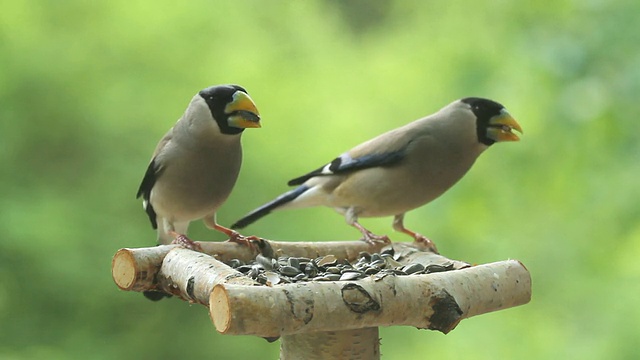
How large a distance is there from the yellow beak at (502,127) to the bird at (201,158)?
24.1 inches

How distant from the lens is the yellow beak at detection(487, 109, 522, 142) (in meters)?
1.89

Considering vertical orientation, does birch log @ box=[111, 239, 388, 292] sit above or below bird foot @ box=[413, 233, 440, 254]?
above

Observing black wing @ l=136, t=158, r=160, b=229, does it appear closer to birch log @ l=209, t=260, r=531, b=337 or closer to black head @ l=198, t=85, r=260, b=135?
black head @ l=198, t=85, r=260, b=135

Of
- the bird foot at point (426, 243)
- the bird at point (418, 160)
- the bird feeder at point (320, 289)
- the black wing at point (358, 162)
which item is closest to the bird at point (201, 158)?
the bird feeder at point (320, 289)

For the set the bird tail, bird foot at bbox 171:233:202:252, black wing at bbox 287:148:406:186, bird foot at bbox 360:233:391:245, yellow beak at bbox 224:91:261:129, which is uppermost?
yellow beak at bbox 224:91:261:129

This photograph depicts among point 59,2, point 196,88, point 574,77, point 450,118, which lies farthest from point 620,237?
point 59,2

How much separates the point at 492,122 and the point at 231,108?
0.67 metres

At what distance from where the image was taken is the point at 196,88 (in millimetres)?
2434

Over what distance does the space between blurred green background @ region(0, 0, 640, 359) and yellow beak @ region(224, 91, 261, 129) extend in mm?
829

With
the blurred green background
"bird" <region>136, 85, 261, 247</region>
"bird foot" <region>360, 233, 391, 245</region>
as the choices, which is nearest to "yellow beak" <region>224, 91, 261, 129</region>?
"bird" <region>136, 85, 261, 247</region>

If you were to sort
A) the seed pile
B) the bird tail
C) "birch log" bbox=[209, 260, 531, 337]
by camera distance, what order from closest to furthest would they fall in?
"birch log" bbox=[209, 260, 531, 337] < the seed pile < the bird tail

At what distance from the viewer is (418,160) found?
6.34 ft

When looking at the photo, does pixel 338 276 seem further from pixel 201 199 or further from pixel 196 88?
pixel 196 88

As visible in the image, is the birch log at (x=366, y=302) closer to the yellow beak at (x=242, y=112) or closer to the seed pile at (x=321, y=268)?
the seed pile at (x=321, y=268)
